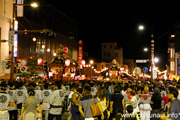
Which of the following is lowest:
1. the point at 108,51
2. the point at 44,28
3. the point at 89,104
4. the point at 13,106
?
the point at 13,106

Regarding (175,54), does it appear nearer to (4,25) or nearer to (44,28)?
(4,25)

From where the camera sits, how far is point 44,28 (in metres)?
53.7

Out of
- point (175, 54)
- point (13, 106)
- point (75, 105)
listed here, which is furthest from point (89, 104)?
point (175, 54)

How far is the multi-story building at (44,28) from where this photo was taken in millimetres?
44656

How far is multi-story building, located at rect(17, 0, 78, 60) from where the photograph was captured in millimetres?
44656

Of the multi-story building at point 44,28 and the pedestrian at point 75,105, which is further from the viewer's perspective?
the multi-story building at point 44,28

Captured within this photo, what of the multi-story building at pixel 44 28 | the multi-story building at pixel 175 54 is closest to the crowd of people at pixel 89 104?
the multi-story building at pixel 175 54

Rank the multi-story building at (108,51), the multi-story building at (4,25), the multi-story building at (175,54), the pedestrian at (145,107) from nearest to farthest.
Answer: the pedestrian at (145,107), the multi-story building at (175,54), the multi-story building at (4,25), the multi-story building at (108,51)

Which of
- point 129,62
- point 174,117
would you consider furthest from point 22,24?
point 129,62

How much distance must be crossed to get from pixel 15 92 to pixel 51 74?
26.0m

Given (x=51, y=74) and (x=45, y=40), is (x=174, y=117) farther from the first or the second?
(x=45, y=40)

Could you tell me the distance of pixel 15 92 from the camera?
11.2 meters

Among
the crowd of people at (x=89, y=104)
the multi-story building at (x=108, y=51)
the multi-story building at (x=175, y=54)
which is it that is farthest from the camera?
the multi-story building at (x=108, y=51)

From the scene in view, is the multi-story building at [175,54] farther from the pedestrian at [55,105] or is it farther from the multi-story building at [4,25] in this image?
the multi-story building at [4,25]
